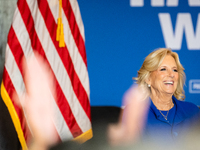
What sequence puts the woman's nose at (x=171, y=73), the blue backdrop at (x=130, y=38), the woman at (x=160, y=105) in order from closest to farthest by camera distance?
the woman at (x=160, y=105), the woman's nose at (x=171, y=73), the blue backdrop at (x=130, y=38)

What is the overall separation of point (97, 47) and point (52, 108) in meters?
0.76

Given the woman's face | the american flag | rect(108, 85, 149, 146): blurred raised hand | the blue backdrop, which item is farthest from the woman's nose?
the american flag

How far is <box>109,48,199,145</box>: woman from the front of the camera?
5.23 feet

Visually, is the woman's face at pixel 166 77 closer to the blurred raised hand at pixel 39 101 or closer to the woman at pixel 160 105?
the woman at pixel 160 105

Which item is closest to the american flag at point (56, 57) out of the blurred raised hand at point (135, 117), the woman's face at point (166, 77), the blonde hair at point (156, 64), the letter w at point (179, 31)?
the blurred raised hand at point (135, 117)

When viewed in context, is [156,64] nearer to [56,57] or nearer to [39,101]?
[56,57]

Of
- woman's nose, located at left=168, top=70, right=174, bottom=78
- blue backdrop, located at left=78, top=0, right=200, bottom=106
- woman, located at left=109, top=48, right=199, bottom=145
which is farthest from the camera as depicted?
blue backdrop, located at left=78, top=0, right=200, bottom=106

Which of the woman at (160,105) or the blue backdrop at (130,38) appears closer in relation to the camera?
the woman at (160,105)

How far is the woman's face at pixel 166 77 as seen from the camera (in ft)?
→ 5.54

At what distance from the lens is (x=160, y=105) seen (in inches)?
68.5

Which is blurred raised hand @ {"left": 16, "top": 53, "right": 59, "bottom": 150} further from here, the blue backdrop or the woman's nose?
the woman's nose

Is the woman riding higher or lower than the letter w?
lower

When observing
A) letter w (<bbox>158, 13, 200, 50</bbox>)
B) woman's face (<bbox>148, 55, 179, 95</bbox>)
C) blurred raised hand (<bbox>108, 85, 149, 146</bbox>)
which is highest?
letter w (<bbox>158, 13, 200, 50</bbox>)

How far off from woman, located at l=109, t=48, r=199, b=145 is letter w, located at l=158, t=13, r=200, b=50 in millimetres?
540
